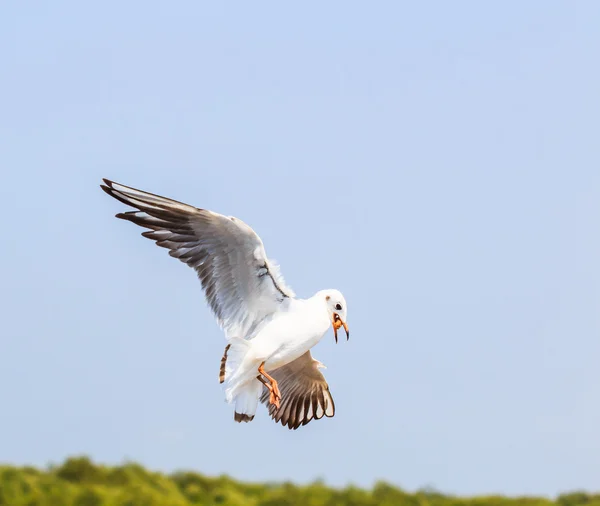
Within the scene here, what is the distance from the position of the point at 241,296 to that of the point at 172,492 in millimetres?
2531

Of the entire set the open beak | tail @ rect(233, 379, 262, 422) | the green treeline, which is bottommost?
the green treeline

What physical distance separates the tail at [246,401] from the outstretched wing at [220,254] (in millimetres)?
511

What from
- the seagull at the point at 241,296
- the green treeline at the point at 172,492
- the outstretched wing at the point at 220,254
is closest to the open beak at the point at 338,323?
the seagull at the point at 241,296

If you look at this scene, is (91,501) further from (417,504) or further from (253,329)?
(417,504)

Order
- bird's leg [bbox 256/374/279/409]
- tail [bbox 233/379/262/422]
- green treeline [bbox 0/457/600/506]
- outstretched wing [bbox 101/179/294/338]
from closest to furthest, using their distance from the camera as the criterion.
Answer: outstretched wing [bbox 101/179/294/338] < bird's leg [bbox 256/374/279/409] < tail [bbox 233/379/262/422] < green treeline [bbox 0/457/600/506]

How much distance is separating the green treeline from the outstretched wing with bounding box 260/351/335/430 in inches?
37.5

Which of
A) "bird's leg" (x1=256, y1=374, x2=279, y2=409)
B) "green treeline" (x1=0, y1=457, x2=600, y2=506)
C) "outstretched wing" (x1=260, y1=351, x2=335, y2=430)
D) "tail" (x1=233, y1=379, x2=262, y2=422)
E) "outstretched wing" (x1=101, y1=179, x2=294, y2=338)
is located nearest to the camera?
"outstretched wing" (x1=101, y1=179, x2=294, y2=338)

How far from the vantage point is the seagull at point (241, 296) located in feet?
30.6

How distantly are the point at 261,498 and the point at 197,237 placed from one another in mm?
3532

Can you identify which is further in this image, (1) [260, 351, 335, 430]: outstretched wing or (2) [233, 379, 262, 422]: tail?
(1) [260, 351, 335, 430]: outstretched wing

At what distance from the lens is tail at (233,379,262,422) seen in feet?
32.3

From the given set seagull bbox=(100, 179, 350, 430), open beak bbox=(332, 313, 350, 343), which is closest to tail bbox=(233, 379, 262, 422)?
seagull bbox=(100, 179, 350, 430)

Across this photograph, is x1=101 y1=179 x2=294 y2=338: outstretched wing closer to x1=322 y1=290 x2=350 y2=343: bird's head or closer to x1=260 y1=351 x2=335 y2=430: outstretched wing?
x1=322 y1=290 x2=350 y2=343: bird's head

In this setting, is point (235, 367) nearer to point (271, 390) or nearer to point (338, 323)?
point (271, 390)
